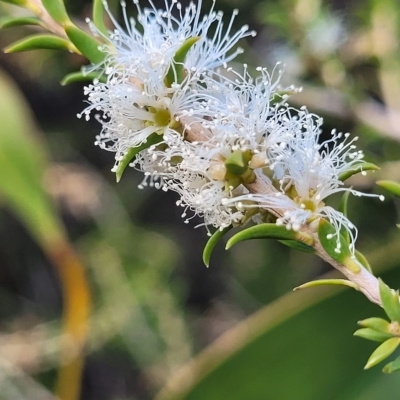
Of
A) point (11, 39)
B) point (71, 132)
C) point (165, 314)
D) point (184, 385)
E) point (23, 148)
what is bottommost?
point (184, 385)

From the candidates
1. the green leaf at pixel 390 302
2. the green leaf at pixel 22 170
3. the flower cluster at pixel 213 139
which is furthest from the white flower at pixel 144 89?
the green leaf at pixel 22 170

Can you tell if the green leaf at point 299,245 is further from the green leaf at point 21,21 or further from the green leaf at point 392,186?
the green leaf at point 21,21

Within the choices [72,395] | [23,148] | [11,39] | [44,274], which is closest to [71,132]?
[11,39]

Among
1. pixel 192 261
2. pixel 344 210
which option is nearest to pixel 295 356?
pixel 344 210

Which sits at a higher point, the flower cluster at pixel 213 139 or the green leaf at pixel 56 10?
the green leaf at pixel 56 10

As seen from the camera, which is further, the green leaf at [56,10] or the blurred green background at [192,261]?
the blurred green background at [192,261]

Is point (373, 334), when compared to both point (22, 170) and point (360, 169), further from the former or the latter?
point (22, 170)

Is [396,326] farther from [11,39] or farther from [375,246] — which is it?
[11,39]
